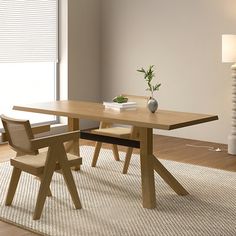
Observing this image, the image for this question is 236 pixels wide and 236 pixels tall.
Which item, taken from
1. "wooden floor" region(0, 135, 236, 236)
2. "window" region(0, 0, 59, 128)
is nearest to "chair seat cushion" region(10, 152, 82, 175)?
"wooden floor" region(0, 135, 236, 236)

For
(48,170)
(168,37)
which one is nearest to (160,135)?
(168,37)

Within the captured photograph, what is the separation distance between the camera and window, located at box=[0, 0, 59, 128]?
21.9 ft

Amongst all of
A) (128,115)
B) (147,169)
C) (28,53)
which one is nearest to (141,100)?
(128,115)

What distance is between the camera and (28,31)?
274 inches

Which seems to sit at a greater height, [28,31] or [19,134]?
[28,31]

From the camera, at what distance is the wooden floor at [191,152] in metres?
5.71

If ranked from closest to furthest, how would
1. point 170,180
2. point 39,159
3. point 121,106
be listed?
1. point 39,159
2. point 170,180
3. point 121,106

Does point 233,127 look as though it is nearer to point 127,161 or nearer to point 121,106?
point 127,161

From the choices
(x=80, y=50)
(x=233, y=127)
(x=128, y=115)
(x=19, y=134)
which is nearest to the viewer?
(x=19, y=134)

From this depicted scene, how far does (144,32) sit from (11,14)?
77.4 inches

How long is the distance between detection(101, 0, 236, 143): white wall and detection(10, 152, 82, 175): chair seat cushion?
3.20 meters

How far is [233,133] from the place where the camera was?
611 centimetres

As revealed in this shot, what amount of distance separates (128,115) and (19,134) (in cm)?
97

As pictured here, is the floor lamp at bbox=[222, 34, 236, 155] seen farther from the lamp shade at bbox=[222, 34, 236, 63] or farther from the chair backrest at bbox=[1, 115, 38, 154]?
the chair backrest at bbox=[1, 115, 38, 154]
